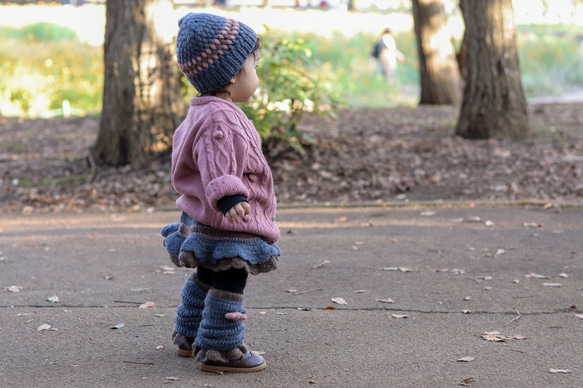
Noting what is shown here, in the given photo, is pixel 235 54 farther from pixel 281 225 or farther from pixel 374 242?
pixel 281 225

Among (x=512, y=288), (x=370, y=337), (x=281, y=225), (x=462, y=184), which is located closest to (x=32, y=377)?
(x=370, y=337)

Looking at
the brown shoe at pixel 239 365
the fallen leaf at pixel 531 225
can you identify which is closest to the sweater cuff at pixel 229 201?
the brown shoe at pixel 239 365

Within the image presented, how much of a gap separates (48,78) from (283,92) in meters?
10.5

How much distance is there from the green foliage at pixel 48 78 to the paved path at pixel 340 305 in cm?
983

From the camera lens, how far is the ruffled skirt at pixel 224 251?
3379 millimetres

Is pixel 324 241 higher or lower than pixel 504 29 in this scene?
lower

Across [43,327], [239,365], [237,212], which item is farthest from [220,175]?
[43,327]

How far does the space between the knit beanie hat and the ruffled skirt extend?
0.66m

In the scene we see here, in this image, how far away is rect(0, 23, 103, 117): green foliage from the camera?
16.4 meters

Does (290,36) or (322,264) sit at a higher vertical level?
(290,36)

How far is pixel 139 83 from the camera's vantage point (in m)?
8.81

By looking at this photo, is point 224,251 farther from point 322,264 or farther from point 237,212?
point 322,264

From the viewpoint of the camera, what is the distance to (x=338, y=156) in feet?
30.4

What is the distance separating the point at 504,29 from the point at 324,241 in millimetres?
4906
